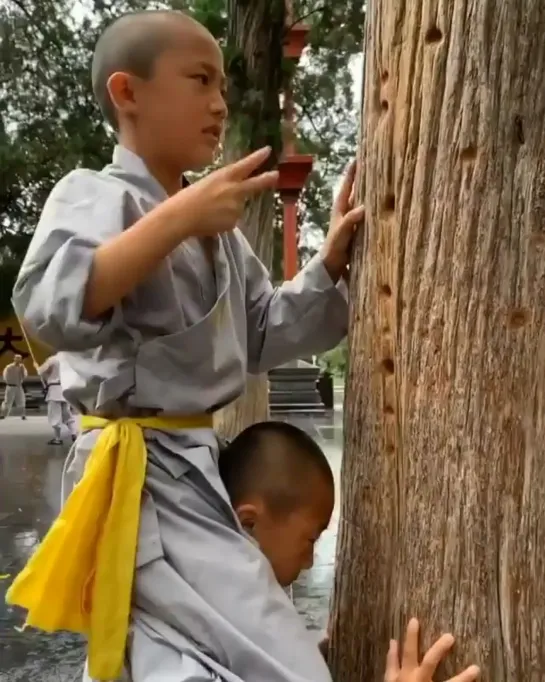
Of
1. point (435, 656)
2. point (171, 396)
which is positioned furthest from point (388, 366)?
point (435, 656)

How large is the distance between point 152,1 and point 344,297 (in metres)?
12.5

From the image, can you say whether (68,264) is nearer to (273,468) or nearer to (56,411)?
(273,468)

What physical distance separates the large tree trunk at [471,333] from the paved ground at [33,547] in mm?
2344

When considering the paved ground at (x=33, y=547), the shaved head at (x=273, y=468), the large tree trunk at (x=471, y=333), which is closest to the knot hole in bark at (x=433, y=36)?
the large tree trunk at (x=471, y=333)

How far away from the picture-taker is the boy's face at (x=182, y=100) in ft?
5.72

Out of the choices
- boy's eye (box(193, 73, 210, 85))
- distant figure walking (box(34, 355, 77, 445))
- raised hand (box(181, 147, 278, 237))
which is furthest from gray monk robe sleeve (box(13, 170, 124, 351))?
distant figure walking (box(34, 355, 77, 445))

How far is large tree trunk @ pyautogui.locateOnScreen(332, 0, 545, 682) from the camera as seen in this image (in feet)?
4.99

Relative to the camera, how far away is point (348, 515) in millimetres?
1802

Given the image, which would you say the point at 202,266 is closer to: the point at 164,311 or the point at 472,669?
the point at 164,311

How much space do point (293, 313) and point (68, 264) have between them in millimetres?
575

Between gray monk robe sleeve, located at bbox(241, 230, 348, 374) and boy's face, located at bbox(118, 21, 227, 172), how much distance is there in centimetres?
29

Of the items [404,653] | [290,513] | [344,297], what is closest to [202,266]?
[344,297]

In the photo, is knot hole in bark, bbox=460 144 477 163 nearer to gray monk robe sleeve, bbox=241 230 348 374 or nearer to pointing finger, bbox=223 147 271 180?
pointing finger, bbox=223 147 271 180

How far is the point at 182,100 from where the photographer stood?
1747mm
